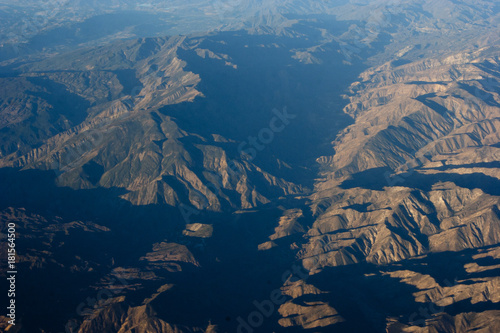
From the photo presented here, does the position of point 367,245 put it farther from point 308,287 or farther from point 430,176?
point 430,176

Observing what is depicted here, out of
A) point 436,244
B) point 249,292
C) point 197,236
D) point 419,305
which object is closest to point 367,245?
point 436,244

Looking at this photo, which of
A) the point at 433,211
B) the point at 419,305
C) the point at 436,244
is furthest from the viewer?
the point at 433,211

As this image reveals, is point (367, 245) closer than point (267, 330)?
No

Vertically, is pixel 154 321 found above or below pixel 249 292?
above

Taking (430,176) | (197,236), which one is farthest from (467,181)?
(197,236)

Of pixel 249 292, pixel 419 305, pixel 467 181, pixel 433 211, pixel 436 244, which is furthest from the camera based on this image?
pixel 467 181

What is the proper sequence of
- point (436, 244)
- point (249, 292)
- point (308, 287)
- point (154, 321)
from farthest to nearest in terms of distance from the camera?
point (436, 244)
point (249, 292)
point (308, 287)
point (154, 321)

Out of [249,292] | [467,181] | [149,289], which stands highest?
[467,181]

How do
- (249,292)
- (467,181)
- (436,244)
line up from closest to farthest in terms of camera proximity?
(249,292)
(436,244)
(467,181)

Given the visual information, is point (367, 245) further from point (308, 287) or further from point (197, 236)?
point (197, 236)
